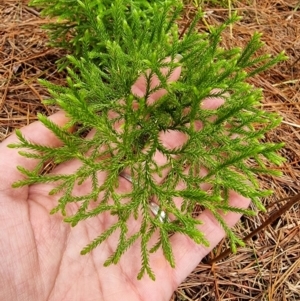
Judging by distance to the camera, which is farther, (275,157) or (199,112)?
(199,112)

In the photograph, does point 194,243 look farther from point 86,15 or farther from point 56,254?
point 86,15

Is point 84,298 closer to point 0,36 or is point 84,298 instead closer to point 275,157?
point 275,157

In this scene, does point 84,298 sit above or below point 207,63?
below

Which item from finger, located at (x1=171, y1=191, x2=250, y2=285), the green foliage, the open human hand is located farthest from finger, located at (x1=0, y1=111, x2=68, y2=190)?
finger, located at (x1=171, y1=191, x2=250, y2=285)

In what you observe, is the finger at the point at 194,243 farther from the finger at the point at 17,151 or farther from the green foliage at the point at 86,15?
the green foliage at the point at 86,15

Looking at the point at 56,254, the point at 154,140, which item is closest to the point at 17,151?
the point at 56,254

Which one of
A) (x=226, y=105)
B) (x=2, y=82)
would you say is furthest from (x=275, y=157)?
(x=2, y=82)
